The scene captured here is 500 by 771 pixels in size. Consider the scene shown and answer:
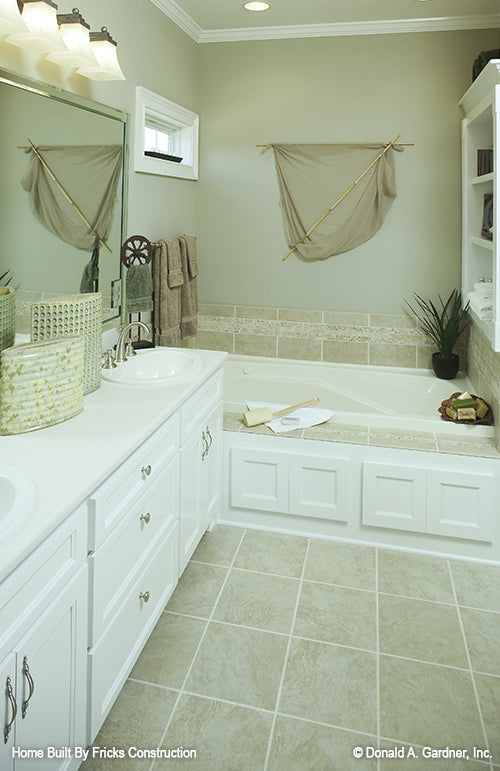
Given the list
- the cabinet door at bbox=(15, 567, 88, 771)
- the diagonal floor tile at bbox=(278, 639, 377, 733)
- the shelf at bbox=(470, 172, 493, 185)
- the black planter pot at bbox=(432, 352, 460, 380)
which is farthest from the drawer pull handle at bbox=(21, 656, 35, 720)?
the black planter pot at bbox=(432, 352, 460, 380)

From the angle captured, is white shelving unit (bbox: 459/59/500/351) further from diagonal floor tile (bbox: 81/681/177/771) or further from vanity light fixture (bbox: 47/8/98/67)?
diagonal floor tile (bbox: 81/681/177/771)

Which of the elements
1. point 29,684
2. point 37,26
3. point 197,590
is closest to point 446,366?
point 197,590

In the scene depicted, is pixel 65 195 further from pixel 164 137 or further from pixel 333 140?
pixel 333 140

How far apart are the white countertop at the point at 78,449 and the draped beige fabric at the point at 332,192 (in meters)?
1.89

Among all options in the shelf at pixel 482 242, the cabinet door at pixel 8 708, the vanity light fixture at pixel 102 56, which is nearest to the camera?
the cabinet door at pixel 8 708

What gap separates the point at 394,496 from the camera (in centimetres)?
259

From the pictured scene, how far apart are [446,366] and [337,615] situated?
1802 millimetres

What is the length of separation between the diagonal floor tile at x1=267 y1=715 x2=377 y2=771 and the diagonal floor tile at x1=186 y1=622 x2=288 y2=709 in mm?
105

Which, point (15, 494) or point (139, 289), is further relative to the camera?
point (139, 289)

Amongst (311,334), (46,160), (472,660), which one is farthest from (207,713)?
(311,334)

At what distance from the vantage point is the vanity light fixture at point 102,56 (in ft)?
7.07

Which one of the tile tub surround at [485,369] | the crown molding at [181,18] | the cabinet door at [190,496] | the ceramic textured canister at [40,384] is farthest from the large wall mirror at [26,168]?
the tile tub surround at [485,369]

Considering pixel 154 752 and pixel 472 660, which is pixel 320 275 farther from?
pixel 154 752

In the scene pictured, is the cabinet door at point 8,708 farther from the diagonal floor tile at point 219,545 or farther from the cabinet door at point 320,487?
the cabinet door at point 320,487
